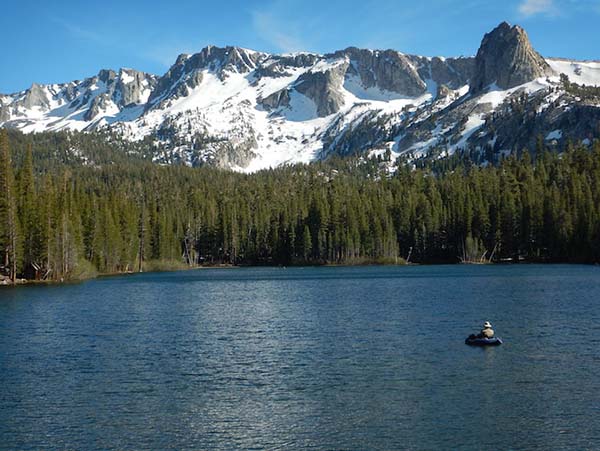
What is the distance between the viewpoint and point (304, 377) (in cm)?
4159

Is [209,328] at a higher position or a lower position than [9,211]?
lower

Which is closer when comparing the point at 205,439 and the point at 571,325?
the point at 205,439

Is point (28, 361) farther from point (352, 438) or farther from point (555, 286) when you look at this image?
point (555, 286)

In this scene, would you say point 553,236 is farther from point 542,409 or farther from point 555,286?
point 542,409

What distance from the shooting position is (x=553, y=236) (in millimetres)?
173000

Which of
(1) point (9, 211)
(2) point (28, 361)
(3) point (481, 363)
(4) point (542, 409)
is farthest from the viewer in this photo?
(1) point (9, 211)

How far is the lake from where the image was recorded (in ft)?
101

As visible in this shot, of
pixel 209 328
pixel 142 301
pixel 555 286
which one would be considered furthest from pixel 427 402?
pixel 555 286

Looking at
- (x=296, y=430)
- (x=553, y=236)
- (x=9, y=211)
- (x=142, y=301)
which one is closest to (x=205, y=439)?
(x=296, y=430)

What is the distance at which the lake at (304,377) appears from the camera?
30.8 m

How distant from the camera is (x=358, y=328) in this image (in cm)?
6078

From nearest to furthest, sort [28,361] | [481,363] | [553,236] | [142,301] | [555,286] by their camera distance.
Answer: [481,363], [28,361], [142,301], [555,286], [553,236]

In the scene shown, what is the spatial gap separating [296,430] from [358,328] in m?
29.9

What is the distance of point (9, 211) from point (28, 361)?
2814 inches
